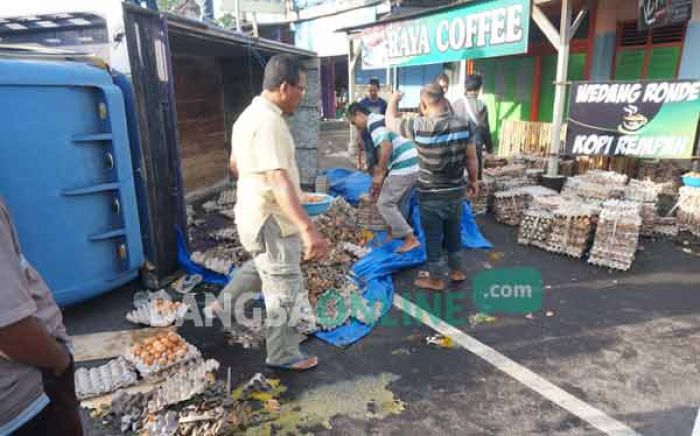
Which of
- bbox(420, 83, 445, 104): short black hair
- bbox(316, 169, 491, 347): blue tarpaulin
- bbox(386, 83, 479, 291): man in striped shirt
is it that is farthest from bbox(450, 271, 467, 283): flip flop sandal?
bbox(420, 83, 445, 104): short black hair

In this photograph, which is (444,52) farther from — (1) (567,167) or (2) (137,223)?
(2) (137,223)

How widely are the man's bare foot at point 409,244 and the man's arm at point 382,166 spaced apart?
2.31 ft

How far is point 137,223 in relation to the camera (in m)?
4.52

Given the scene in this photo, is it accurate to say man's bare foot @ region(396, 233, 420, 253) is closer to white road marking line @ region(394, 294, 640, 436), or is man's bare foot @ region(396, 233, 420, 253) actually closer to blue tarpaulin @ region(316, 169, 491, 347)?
blue tarpaulin @ region(316, 169, 491, 347)

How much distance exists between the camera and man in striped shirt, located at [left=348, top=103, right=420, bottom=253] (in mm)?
5477

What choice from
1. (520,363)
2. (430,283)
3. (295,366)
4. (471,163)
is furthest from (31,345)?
(471,163)

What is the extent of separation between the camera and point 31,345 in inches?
54.7

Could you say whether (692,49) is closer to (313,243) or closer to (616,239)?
(616,239)

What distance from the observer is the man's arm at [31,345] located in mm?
1323

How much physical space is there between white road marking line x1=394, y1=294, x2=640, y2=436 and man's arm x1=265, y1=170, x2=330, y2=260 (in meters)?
1.69

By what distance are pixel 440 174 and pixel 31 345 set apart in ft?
12.6

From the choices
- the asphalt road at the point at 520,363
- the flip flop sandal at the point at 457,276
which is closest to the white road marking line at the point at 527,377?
the asphalt road at the point at 520,363

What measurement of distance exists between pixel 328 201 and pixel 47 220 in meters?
2.33

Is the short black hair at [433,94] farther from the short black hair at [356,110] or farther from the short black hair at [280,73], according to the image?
the short black hair at [280,73]
